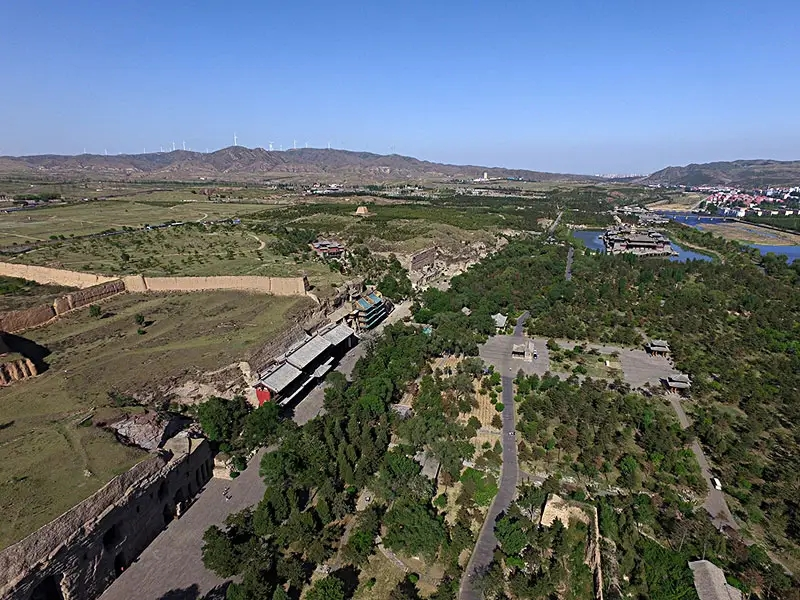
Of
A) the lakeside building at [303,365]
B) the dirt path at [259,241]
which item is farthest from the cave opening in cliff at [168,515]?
the dirt path at [259,241]

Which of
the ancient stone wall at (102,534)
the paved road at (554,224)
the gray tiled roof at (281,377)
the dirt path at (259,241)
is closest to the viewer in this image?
the ancient stone wall at (102,534)

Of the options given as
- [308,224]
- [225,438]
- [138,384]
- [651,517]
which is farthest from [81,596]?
[308,224]

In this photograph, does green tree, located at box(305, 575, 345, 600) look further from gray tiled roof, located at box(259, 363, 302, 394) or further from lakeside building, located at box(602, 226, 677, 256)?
lakeside building, located at box(602, 226, 677, 256)

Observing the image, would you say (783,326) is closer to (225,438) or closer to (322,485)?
(322,485)

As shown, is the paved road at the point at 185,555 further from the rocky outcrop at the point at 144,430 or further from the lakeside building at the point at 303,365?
the lakeside building at the point at 303,365

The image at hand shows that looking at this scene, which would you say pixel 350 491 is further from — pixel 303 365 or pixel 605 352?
pixel 605 352
